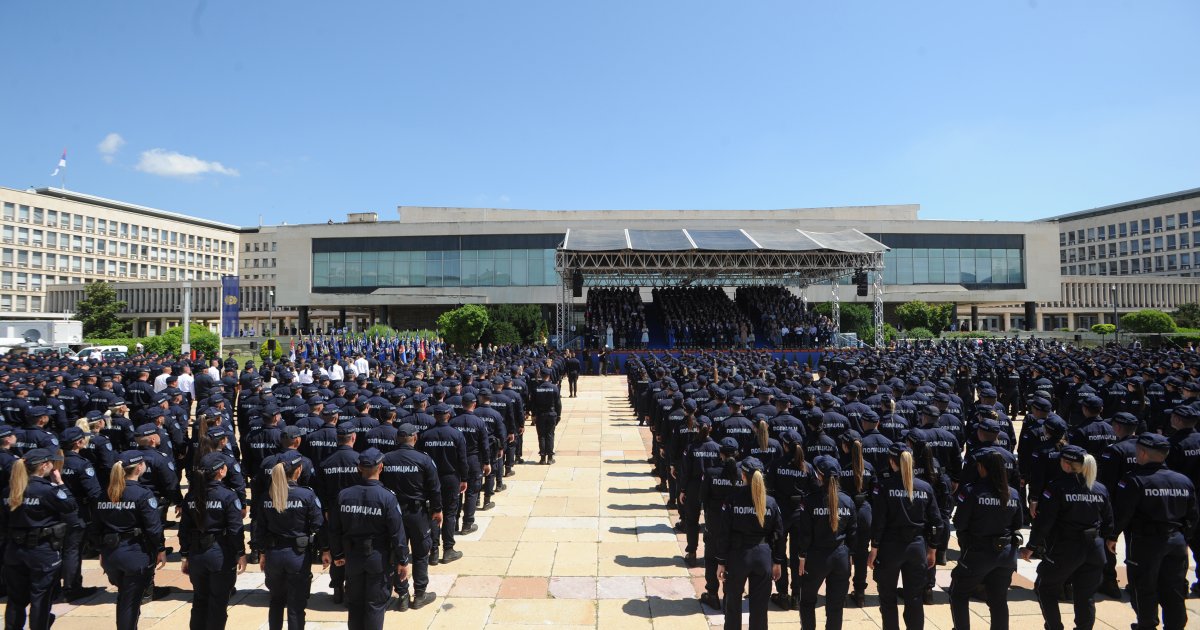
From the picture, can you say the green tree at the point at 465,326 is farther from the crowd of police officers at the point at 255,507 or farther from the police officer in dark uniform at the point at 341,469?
the police officer in dark uniform at the point at 341,469

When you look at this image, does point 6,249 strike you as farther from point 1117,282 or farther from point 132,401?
point 1117,282

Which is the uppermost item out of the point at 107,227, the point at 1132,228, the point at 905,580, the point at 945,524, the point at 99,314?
the point at 107,227

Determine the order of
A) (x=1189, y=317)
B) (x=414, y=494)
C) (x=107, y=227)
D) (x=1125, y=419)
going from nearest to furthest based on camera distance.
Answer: (x=414, y=494) < (x=1125, y=419) < (x=1189, y=317) < (x=107, y=227)

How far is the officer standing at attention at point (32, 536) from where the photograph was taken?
4930 mm

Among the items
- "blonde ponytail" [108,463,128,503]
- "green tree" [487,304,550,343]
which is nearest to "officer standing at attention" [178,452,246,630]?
"blonde ponytail" [108,463,128,503]

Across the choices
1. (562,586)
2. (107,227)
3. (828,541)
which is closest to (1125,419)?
(828,541)

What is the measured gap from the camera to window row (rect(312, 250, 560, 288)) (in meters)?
49.9

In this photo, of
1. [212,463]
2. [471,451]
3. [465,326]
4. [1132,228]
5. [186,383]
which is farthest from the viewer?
[1132,228]

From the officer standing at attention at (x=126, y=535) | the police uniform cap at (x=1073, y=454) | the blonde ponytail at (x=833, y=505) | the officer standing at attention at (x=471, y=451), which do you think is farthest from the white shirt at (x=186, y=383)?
the police uniform cap at (x=1073, y=454)

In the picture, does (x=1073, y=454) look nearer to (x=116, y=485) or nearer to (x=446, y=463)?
(x=446, y=463)

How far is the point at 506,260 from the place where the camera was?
5000cm

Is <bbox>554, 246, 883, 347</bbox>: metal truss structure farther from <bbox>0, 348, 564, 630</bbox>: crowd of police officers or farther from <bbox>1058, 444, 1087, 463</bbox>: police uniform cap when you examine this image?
<bbox>1058, 444, 1087, 463</bbox>: police uniform cap

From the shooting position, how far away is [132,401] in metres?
12.9

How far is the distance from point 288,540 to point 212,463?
3.29 ft
